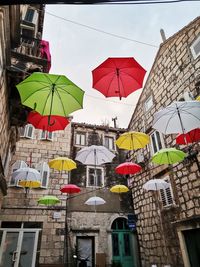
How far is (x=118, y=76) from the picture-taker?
20.3ft

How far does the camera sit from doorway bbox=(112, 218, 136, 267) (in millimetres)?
12430

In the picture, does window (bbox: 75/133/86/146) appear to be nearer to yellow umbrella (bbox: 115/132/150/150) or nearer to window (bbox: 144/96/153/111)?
window (bbox: 144/96/153/111)

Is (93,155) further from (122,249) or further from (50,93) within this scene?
(122,249)

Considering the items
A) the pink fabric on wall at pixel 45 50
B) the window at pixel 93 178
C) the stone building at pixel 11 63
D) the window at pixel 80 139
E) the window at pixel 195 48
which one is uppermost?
the pink fabric on wall at pixel 45 50

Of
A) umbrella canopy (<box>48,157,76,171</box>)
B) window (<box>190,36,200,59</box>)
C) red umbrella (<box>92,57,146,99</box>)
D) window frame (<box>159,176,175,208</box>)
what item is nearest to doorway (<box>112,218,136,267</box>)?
window frame (<box>159,176,175,208</box>)

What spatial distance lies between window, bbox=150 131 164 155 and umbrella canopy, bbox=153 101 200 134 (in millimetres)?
4098

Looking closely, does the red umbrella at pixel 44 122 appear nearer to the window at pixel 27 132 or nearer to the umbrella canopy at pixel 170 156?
the umbrella canopy at pixel 170 156

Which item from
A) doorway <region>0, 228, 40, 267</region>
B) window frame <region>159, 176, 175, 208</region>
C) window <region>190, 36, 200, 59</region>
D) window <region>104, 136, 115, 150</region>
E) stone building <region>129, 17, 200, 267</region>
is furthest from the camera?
window <region>104, 136, 115, 150</region>

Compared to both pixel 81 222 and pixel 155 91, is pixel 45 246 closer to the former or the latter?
pixel 81 222

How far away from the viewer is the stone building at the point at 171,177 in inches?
320

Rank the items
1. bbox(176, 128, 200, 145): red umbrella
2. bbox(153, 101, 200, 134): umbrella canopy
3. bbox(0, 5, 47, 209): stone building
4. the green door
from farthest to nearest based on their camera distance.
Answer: the green door
bbox(176, 128, 200, 145): red umbrella
bbox(153, 101, 200, 134): umbrella canopy
bbox(0, 5, 47, 209): stone building

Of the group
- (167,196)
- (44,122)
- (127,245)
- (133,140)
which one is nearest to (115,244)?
(127,245)

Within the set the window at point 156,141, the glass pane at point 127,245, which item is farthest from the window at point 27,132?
the glass pane at point 127,245

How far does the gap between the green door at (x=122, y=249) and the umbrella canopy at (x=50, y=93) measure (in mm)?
10480
